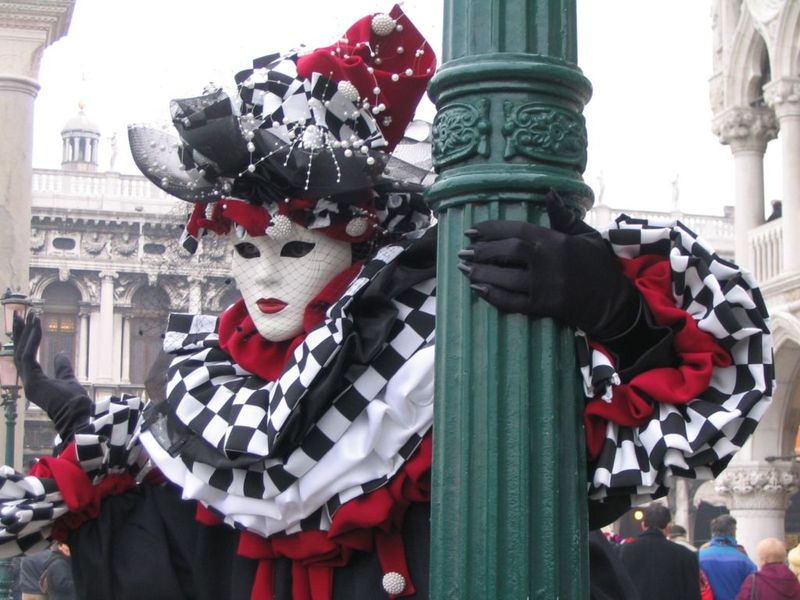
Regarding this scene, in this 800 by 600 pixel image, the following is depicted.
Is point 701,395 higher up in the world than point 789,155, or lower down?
lower down

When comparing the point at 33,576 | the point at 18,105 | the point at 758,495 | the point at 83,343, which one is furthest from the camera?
the point at 83,343

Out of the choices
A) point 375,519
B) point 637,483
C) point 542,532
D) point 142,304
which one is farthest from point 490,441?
point 142,304

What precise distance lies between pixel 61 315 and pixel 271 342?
105 ft

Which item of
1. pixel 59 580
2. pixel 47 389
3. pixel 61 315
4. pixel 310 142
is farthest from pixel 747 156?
pixel 61 315

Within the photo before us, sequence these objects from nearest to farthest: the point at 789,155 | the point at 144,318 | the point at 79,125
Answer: the point at 789,155
the point at 144,318
the point at 79,125

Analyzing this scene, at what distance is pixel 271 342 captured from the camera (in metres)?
2.47

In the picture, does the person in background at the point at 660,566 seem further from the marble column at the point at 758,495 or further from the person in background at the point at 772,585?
the marble column at the point at 758,495

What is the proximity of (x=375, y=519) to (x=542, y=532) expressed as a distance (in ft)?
1.68

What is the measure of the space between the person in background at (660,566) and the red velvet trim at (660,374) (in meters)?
4.48

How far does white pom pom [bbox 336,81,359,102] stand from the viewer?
240cm

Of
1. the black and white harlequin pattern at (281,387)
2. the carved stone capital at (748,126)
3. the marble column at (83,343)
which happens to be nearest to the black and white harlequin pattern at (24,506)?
the black and white harlequin pattern at (281,387)

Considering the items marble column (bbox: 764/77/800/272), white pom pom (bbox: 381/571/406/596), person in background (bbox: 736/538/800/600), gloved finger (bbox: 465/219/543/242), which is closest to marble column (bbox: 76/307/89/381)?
marble column (bbox: 764/77/800/272)

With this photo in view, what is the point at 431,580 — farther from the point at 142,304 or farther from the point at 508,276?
the point at 142,304

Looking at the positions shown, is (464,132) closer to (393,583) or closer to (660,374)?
(660,374)
